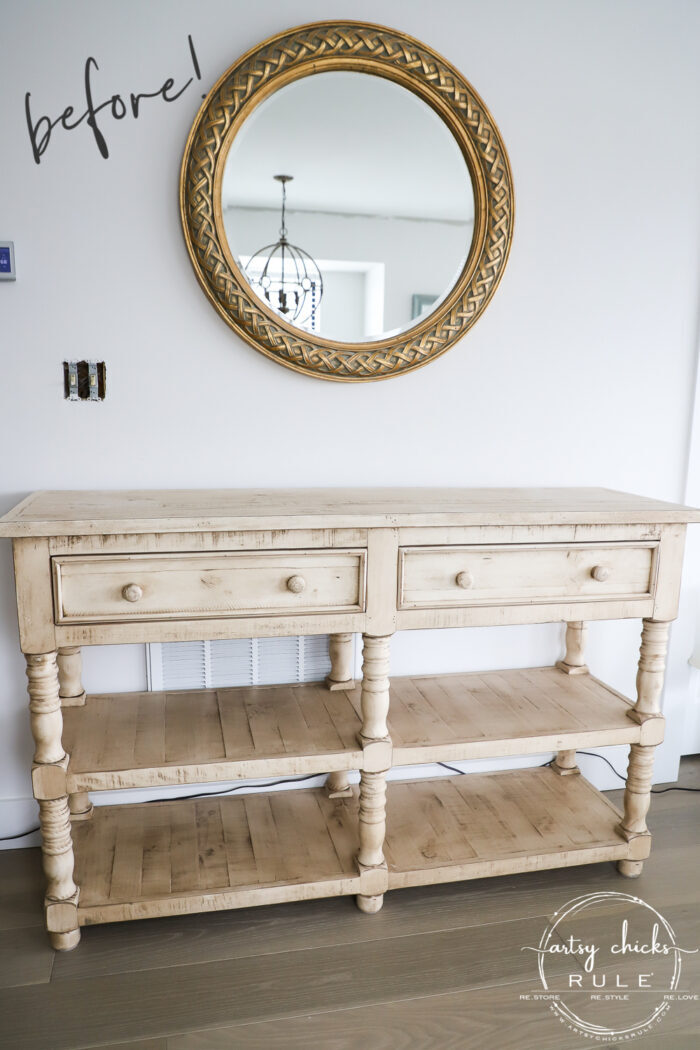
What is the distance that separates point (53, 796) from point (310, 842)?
24.9 inches

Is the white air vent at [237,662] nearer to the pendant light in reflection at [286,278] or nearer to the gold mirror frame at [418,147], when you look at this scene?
the gold mirror frame at [418,147]

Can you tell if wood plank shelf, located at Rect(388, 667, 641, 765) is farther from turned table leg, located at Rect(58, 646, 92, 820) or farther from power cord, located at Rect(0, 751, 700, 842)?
turned table leg, located at Rect(58, 646, 92, 820)

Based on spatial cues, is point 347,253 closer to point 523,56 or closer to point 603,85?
point 523,56

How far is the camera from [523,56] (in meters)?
1.93

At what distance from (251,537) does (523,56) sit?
1461 mm

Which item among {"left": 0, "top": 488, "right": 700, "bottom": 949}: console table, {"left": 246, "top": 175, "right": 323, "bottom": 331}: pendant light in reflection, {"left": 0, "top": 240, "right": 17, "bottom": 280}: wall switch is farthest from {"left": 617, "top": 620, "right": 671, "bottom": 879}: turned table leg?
{"left": 0, "top": 240, "right": 17, "bottom": 280}: wall switch

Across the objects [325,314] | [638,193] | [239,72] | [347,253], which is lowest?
[325,314]

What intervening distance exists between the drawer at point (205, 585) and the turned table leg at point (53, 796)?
0.14 m

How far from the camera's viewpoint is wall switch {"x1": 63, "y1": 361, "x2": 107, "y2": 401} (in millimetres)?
1812

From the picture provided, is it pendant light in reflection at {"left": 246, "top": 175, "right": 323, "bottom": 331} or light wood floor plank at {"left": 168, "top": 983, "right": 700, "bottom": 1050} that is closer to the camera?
light wood floor plank at {"left": 168, "top": 983, "right": 700, "bottom": 1050}

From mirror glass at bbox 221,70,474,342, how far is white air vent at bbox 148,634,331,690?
86cm

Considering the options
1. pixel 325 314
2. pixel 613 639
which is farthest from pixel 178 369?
pixel 613 639

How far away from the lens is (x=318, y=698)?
1978 mm

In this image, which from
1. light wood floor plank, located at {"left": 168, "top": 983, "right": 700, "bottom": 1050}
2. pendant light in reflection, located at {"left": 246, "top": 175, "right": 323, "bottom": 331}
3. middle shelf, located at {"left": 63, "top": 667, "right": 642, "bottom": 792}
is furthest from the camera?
pendant light in reflection, located at {"left": 246, "top": 175, "right": 323, "bottom": 331}
